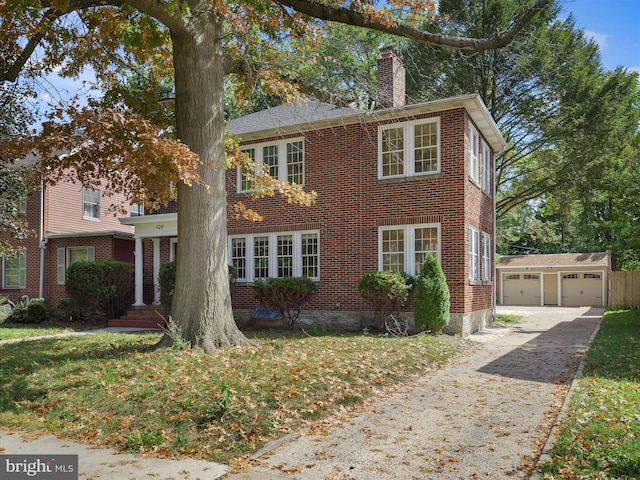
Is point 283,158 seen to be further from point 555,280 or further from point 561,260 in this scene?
point 555,280

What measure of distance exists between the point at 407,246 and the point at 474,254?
2.37 metres

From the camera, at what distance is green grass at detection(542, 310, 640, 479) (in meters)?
4.70

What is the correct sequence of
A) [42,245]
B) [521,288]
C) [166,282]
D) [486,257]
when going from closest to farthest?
[166,282], [486,257], [42,245], [521,288]

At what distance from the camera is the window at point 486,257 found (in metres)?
17.9

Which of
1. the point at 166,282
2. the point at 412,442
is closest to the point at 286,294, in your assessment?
the point at 166,282

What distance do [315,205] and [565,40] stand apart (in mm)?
13184

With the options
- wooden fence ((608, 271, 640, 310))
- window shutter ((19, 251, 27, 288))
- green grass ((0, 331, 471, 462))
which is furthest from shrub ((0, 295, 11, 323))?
wooden fence ((608, 271, 640, 310))

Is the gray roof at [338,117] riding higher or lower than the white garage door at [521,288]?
higher

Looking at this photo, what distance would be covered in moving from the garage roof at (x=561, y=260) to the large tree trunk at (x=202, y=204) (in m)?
28.5

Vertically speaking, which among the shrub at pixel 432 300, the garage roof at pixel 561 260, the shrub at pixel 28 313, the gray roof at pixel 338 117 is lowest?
the shrub at pixel 28 313

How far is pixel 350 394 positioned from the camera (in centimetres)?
746

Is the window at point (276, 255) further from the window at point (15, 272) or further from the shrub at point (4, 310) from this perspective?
the window at point (15, 272)

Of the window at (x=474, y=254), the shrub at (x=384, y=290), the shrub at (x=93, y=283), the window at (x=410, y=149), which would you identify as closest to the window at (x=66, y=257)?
the shrub at (x=93, y=283)

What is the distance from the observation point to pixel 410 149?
15.5m
